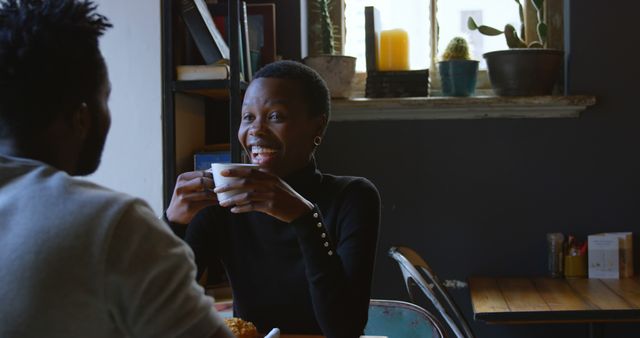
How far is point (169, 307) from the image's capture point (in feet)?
2.11

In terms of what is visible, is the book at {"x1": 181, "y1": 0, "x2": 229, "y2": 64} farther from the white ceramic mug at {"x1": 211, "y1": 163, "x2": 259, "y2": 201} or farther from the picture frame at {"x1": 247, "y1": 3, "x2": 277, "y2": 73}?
the white ceramic mug at {"x1": 211, "y1": 163, "x2": 259, "y2": 201}

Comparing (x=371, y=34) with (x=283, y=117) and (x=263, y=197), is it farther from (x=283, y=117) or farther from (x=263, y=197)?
(x=263, y=197)

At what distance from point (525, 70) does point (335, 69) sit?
2.45 feet

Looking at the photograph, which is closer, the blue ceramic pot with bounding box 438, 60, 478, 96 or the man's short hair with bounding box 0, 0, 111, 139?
the man's short hair with bounding box 0, 0, 111, 139

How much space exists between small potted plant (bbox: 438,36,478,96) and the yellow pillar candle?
16 centimetres

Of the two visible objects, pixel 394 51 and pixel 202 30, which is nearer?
pixel 202 30

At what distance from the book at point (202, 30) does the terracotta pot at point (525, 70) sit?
3.60ft

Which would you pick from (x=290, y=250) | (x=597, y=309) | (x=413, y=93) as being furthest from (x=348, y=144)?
(x=290, y=250)

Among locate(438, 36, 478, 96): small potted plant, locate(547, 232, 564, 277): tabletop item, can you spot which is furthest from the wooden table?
locate(438, 36, 478, 96): small potted plant

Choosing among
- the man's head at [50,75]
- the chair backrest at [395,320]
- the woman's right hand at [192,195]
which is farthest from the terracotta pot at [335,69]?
the man's head at [50,75]

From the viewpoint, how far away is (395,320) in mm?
2102

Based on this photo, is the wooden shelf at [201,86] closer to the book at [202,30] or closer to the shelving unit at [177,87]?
the shelving unit at [177,87]

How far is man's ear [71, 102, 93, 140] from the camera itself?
2.45 ft

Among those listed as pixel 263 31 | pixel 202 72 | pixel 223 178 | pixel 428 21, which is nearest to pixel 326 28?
pixel 263 31
